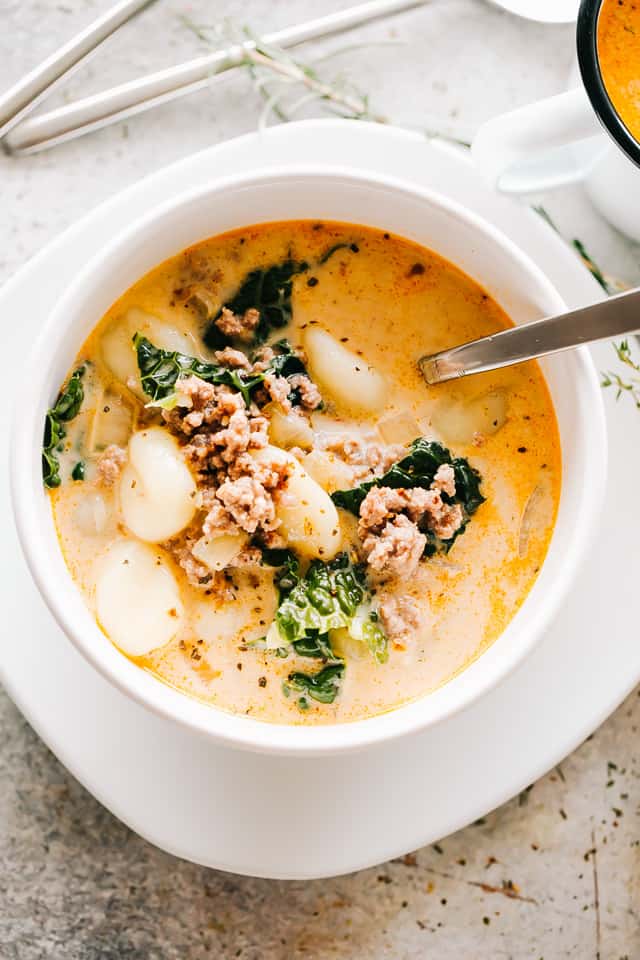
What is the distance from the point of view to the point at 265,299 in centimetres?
191

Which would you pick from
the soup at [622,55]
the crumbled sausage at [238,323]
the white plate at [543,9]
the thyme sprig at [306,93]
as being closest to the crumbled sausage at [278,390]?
the crumbled sausage at [238,323]

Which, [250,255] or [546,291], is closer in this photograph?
[546,291]

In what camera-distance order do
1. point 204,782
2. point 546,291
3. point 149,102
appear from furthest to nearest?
point 149,102 < point 204,782 < point 546,291

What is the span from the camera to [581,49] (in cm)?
191

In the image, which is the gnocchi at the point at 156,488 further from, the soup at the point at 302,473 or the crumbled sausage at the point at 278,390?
the crumbled sausage at the point at 278,390

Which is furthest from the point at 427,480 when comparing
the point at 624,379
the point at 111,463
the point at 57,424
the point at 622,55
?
the point at 622,55

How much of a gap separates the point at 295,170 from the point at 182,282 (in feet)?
1.01

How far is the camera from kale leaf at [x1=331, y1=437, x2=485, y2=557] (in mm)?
1867

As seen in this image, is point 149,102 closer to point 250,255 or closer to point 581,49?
point 250,255

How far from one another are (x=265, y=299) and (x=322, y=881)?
1.40 m

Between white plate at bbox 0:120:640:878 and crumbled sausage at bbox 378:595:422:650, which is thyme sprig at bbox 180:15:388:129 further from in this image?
crumbled sausage at bbox 378:595:422:650

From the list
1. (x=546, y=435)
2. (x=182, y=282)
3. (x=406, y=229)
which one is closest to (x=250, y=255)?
(x=182, y=282)

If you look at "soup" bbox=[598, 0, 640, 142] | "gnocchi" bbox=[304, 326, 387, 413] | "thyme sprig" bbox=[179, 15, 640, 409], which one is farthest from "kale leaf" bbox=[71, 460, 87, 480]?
"soup" bbox=[598, 0, 640, 142]

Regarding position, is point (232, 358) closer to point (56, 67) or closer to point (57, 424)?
point (57, 424)
